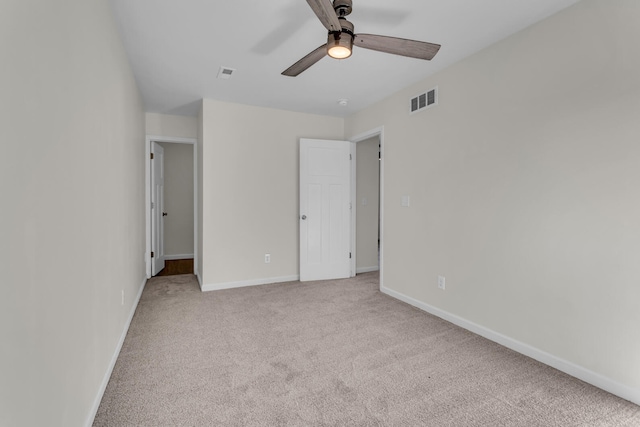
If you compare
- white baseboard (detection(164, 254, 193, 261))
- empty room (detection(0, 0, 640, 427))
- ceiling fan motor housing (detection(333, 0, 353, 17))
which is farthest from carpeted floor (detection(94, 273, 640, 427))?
white baseboard (detection(164, 254, 193, 261))

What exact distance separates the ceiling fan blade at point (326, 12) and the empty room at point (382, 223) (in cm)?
2

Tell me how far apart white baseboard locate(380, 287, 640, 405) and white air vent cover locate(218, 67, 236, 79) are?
9.91ft

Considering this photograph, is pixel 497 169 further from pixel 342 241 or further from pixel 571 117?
pixel 342 241

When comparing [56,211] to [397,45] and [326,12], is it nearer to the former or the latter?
[326,12]

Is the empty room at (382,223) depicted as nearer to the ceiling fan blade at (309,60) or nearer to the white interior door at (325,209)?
the ceiling fan blade at (309,60)

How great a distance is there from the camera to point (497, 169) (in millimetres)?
2680

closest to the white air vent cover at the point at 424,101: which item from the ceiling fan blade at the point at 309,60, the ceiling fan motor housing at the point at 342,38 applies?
the ceiling fan blade at the point at 309,60

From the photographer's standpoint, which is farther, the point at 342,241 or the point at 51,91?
the point at 342,241

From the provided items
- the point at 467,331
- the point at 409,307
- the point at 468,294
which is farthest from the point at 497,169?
the point at 409,307

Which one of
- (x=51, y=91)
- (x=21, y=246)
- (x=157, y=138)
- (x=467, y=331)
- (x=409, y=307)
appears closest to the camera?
(x=21, y=246)

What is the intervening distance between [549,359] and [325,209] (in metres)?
3.03

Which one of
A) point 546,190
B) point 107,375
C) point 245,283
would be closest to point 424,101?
point 546,190

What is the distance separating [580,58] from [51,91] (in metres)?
2.84

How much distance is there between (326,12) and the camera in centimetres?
175
